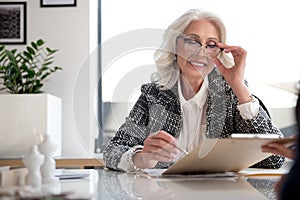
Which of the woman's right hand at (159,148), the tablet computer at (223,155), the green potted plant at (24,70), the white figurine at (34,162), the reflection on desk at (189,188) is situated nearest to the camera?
the white figurine at (34,162)

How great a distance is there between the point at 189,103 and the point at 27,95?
1.90 metres

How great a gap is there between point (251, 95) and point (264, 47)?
2.12 m

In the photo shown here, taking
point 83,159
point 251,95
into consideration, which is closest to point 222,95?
point 251,95

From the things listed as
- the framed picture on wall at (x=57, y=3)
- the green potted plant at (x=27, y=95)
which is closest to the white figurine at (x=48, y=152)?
the green potted plant at (x=27, y=95)

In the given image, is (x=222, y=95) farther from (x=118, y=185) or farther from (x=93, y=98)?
(x=118, y=185)

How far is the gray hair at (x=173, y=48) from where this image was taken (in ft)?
4.33

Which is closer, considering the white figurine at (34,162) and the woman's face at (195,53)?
the white figurine at (34,162)

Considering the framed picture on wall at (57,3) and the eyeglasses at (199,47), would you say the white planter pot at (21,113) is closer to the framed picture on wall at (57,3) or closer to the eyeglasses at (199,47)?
the framed picture on wall at (57,3)

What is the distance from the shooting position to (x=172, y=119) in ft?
4.61

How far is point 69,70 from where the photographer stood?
142 inches

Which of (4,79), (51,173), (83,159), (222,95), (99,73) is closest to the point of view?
(51,173)

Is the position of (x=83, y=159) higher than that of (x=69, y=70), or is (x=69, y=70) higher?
(x=69, y=70)

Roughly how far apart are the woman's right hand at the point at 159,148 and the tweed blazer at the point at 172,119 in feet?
0.12

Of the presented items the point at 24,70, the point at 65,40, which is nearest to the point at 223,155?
the point at 24,70
